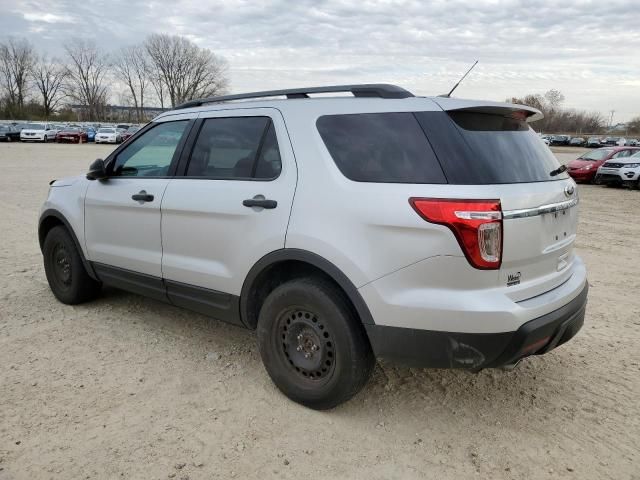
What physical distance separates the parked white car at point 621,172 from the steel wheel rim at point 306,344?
1844cm

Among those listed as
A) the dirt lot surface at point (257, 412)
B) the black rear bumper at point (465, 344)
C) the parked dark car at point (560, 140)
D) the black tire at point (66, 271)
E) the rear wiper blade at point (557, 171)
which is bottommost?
the dirt lot surface at point (257, 412)

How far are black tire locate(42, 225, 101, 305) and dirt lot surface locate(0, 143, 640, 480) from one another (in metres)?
0.23

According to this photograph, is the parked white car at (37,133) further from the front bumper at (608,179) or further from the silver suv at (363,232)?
the silver suv at (363,232)

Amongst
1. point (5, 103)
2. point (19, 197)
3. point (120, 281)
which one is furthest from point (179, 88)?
point (120, 281)

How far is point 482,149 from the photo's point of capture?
108 inches

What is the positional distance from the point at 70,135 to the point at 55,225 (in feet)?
137

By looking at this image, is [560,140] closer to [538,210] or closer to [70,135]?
[70,135]

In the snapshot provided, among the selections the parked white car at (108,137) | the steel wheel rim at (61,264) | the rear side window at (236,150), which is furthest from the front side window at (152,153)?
the parked white car at (108,137)

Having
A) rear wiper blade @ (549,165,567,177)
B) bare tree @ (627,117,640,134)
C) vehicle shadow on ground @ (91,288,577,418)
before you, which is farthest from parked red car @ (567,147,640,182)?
bare tree @ (627,117,640,134)

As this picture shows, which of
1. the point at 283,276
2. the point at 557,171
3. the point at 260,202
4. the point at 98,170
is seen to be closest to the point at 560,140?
the point at 557,171

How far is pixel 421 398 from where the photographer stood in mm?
3348

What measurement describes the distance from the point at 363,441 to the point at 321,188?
142 centimetres

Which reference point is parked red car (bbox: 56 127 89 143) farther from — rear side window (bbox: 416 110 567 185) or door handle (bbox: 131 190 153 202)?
rear side window (bbox: 416 110 567 185)

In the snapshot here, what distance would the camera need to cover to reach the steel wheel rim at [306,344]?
3018mm
